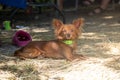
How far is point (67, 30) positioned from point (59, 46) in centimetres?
23

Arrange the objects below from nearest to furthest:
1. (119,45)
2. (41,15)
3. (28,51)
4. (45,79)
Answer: (45,79) < (28,51) < (119,45) < (41,15)

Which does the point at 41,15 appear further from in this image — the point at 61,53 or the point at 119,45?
the point at 61,53

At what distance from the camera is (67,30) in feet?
15.3

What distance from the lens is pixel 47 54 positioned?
479 centimetres

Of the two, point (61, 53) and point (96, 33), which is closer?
point (61, 53)

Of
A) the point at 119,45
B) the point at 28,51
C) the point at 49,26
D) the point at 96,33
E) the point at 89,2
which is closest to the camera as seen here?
the point at 28,51

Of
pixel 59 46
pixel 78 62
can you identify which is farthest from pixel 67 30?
pixel 78 62

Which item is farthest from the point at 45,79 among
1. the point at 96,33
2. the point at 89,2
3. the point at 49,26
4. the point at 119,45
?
the point at 89,2

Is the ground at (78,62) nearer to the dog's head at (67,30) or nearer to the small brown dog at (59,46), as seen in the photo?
the small brown dog at (59,46)

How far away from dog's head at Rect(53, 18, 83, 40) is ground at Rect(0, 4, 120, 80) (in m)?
0.32

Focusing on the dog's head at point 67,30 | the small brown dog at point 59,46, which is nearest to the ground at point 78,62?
the small brown dog at point 59,46

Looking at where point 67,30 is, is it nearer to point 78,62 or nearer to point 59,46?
point 59,46

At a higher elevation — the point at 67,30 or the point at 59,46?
the point at 67,30

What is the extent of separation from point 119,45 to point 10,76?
6.77ft
